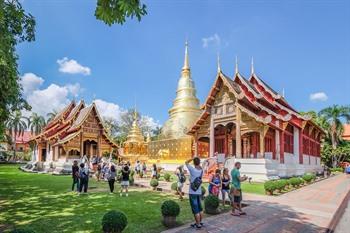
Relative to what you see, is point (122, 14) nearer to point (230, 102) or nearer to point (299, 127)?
point (230, 102)

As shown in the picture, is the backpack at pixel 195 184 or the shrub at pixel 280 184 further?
the shrub at pixel 280 184

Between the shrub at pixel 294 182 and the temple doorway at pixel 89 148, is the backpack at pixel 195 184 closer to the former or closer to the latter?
the shrub at pixel 294 182

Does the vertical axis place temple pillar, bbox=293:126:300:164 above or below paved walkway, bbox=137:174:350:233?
above

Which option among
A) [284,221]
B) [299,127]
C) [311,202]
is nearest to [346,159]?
[299,127]

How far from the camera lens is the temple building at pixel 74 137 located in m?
30.8

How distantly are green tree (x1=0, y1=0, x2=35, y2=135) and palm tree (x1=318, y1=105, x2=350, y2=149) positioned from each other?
4767cm

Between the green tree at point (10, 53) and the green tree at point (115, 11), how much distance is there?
4.59 m

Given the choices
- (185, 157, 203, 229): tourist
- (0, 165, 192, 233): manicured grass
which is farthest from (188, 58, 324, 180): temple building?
(185, 157, 203, 229): tourist

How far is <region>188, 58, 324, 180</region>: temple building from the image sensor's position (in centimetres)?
2164

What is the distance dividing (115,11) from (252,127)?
740 inches

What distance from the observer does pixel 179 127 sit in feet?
117

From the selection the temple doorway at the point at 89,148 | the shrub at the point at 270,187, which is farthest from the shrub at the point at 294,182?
the temple doorway at the point at 89,148

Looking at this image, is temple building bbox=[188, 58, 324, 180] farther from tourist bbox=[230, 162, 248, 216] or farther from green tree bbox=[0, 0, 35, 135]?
green tree bbox=[0, 0, 35, 135]

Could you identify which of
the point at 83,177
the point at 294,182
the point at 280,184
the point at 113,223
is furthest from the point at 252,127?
the point at 113,223
